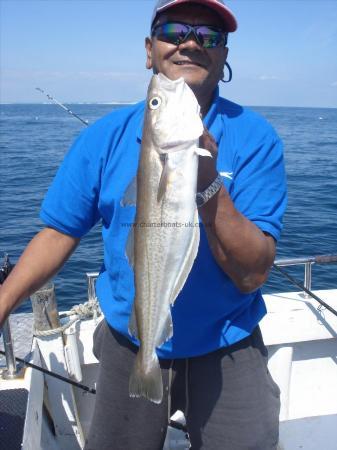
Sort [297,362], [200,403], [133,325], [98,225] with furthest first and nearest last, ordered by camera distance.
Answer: [98,225], [297,362], [200,403], [133,325]

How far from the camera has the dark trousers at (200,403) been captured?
8.54ft

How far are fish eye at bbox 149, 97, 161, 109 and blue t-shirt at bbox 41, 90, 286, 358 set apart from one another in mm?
432

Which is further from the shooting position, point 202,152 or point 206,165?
point 206,165

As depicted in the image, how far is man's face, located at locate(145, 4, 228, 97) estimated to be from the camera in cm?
243

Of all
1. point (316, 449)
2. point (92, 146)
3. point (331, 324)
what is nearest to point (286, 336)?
point (331, 324)

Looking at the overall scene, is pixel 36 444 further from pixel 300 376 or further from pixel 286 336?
pixel 300 376

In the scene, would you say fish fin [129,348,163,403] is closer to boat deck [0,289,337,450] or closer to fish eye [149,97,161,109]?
fish eye [149,97,161,109]

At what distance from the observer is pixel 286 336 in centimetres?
413

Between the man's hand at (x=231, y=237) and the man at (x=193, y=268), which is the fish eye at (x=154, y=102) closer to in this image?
the man's hand at (x=231, y=237)

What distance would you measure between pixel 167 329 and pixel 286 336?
214cm

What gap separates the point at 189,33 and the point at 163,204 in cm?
95

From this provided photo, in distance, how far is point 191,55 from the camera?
7.98 feet

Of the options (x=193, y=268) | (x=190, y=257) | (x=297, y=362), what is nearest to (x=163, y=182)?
(x=190, y=257)

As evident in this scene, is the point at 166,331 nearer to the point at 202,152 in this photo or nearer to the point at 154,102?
the point at 202,152
